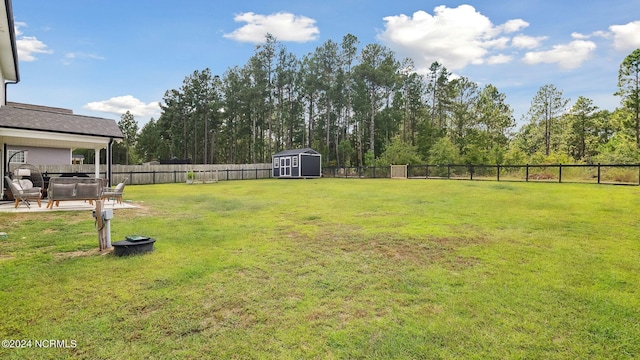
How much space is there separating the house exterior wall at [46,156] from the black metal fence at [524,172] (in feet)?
67.2

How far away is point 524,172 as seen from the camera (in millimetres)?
20000

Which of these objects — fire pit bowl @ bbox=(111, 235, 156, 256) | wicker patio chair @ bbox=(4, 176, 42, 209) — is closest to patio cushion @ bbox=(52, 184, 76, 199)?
wicker patio chair @ bbox=(4, 176, 42, 209)

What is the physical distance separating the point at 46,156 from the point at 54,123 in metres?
11.5

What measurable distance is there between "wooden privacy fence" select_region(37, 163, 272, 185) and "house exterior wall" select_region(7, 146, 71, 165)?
1260 mm

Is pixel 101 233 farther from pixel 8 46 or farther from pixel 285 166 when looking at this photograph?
pixel 285 166

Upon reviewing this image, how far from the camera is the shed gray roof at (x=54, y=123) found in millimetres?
9312

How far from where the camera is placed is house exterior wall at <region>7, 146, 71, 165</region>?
59.1 feet

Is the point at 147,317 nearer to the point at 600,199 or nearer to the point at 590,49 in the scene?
the point at 600,199

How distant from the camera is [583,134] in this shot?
38.4m

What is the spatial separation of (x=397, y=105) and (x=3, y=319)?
4028 cm

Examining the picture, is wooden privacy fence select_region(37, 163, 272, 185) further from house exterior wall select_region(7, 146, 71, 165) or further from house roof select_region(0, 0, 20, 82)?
house roof select_region(0, 0, 20, 82)

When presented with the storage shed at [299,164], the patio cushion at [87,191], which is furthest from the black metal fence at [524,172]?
the patio cushion at [87,191]

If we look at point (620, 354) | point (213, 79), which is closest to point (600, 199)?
point (620, 354)

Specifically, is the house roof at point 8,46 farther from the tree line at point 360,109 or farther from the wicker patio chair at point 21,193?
the tree line at point 360,109
